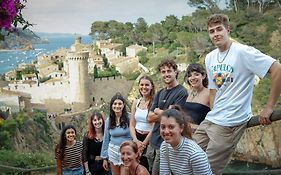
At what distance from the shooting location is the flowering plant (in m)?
2.24

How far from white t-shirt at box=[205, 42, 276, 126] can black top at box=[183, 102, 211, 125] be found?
0.25 metres

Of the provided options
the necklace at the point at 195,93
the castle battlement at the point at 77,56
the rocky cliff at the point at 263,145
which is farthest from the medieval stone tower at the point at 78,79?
the necklace at the point at 195,93

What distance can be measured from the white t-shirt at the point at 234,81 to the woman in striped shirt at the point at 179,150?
0.27 m

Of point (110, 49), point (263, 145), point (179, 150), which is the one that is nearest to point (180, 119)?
point (179, 150)

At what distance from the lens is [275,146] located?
18141mm

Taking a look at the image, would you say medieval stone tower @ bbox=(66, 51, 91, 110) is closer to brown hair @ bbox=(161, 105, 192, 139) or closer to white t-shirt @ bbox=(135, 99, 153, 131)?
white t-shirt @ bbox=(135, 99, 153, 131)

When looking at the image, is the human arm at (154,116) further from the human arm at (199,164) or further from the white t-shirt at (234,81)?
the human arm at (199,164)

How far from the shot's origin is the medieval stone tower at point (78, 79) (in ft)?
92.6

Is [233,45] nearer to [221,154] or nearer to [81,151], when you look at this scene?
[221,154]

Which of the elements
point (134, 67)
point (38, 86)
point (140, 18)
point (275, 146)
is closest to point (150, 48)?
point (134, 67)

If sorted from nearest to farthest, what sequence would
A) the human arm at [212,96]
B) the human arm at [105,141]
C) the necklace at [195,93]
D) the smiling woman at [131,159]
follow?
the human arm at [212,96] → the smiling woman at [131,159] → the necklace at [195,93] → the human arm at [105,141]

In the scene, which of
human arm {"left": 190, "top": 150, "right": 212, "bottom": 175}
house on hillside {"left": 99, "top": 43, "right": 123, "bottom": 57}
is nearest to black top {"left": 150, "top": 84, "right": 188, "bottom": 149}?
human arm {"left": 190, "top": 150, "right": 212, "bottom": 175}

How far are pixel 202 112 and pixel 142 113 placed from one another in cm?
64

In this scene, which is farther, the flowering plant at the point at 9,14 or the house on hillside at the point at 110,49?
the house on hillside at the point at 110,49
